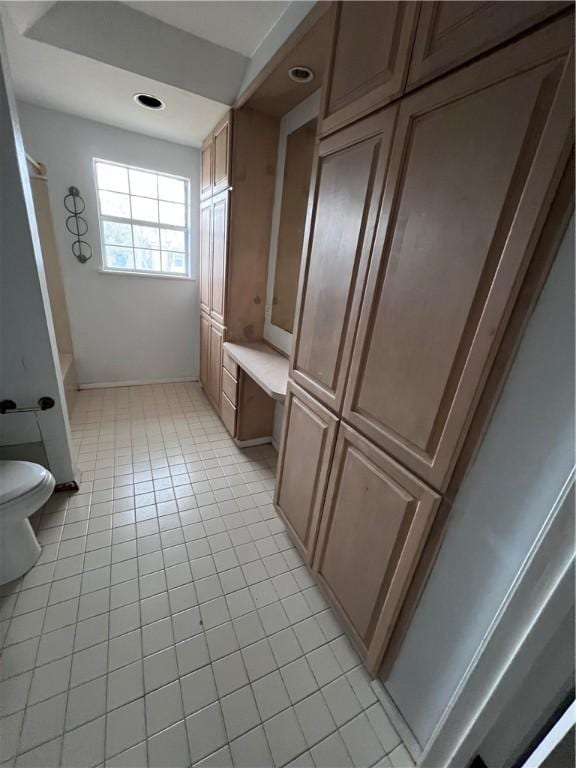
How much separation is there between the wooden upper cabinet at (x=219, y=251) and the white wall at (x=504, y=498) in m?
2.15

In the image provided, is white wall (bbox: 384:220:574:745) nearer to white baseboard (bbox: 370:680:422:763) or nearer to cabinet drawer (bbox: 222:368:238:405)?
white baseboard (bbox: 370:680:422:763)

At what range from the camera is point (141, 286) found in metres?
3.23

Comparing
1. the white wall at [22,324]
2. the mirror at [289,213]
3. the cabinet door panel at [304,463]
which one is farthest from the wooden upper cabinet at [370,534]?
the white wall at [22,324]

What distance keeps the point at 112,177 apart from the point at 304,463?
3.26m

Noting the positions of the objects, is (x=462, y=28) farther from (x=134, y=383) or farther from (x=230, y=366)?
(x=134, y=383)

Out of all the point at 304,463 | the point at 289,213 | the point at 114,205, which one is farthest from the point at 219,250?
the point at 304,463

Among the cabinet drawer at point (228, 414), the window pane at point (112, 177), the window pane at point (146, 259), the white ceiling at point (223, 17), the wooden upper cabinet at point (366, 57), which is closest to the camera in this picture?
the wooden upper cabinet at point (366, 57)

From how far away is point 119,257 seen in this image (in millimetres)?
3111

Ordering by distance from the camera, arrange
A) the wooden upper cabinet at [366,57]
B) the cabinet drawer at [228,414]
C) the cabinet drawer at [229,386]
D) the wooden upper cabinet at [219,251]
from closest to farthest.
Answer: the wooden upper cabinet at [366,57], the wooden upper cabinet at [219,251], the cabinet drawer at [229,386], the cabinet drawer at [228,414]

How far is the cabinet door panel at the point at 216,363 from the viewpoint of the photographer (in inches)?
107

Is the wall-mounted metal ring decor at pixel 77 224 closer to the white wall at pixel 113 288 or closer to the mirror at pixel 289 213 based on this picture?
the white wall at pixel 113 288

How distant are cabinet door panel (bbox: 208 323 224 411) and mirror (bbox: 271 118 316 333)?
63 centimetres

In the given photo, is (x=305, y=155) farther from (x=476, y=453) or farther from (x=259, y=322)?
(x=476, y=453)

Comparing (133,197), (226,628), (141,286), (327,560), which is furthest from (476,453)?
(133,197)
